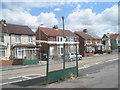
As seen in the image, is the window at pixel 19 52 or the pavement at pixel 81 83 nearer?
the pavement at pixel 81 83

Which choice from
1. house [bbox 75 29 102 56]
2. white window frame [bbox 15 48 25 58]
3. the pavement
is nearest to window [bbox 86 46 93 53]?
house [bbox 75 29 102 56]

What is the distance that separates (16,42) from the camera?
36.0 m

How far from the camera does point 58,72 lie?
11.1 metres

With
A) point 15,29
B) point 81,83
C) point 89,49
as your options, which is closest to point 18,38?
point 15,29

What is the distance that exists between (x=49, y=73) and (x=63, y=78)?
1.41 metres

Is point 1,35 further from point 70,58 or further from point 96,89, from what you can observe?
point 96,89

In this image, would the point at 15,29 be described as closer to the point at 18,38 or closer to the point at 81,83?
the point at 18,38

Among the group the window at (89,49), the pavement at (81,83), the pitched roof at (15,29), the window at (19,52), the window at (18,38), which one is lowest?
the pavement at (81,83)

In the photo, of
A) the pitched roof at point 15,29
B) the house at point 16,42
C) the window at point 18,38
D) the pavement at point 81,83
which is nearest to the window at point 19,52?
the house at point 16,42

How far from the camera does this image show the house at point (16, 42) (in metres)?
33.5

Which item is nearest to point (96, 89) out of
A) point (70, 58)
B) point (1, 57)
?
point (70, 58)

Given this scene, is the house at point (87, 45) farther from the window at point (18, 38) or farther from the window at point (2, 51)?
the window at point (2, 51)

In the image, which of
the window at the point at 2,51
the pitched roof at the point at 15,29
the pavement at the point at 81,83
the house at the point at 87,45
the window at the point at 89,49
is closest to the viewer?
the pavement at the point at 81,83

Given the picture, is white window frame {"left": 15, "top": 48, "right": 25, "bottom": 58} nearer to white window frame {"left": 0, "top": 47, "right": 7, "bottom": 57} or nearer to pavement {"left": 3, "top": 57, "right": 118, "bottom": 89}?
white window frame {"left": 0, "top": 47, "right": 7, "bottom": 57}
